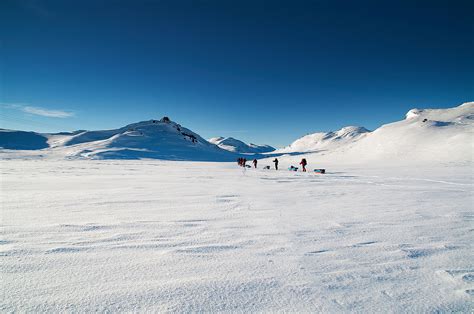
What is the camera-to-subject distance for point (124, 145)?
3095 inches

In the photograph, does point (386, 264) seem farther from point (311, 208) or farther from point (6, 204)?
point (6, 204)

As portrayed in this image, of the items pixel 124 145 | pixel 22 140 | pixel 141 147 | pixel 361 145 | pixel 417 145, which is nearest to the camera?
pixel 417 145

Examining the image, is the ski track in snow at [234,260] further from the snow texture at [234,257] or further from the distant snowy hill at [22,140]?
the distant snowy hill at [22,140]

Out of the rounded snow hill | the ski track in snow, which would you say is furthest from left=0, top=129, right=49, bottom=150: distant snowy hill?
the ski track in snow

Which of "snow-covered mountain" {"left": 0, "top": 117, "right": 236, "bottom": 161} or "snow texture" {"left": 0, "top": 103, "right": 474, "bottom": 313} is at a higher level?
"snow-covered mountain" {"left": 0, "top": 117, "right": 236, "bottom": 161}

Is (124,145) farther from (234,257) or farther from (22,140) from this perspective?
(234,257)

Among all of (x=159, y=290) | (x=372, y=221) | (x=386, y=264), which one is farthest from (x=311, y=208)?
(x=159, y=290)

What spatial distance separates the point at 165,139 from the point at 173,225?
3646 inches

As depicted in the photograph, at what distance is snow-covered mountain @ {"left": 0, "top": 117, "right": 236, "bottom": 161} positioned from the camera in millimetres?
67062

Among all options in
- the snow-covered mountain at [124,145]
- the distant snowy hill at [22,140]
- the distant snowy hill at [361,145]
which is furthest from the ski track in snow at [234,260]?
the distant snowy hill at [22,140]

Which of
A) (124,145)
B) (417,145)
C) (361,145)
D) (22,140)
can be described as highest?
(361,145)

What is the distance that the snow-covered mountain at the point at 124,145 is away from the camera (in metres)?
67.1

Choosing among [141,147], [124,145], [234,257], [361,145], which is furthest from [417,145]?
[124,145]

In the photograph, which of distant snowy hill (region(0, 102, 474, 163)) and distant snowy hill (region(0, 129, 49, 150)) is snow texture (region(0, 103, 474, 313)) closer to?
distant snowy hill (region(0, 102, 474, 163))
